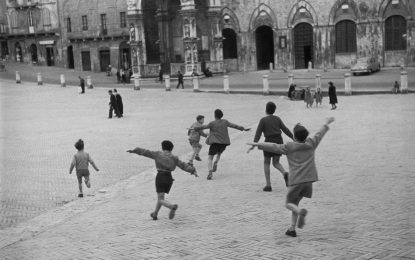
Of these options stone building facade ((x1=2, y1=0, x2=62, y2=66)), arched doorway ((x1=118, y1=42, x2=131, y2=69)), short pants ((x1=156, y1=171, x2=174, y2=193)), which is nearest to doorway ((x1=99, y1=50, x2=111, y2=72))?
arched doorway ((x1=118, y1=42, x2=131, y2=69))

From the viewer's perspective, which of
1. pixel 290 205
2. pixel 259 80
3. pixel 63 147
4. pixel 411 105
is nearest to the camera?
pixel 290 205

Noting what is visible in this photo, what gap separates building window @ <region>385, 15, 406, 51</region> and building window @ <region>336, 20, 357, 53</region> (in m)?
2.33

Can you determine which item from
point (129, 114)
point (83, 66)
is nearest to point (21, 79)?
point (83, 66)

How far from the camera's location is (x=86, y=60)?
55.9 metres

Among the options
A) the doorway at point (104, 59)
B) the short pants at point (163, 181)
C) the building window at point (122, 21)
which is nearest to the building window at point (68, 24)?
the doorway at point (104, 59)

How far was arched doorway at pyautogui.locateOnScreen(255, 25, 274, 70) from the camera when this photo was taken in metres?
48.0

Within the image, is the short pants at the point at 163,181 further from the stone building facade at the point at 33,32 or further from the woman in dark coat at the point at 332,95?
the stone building facade at the point at 33,32

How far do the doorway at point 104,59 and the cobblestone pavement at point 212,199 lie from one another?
1245 inches

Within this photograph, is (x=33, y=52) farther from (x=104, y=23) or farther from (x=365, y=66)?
(x=365, y=66)

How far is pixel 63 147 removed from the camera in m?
19.6

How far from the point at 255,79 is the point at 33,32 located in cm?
2720

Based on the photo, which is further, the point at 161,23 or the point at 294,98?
the point at 161,23

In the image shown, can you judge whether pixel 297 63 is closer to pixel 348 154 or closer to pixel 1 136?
pixel 1 136

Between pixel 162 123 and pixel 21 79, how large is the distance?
28.3 metres
